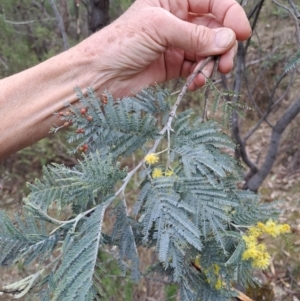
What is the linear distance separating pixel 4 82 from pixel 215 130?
0.83m

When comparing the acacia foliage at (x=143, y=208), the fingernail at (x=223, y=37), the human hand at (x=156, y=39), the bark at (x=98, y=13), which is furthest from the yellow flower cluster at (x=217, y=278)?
the bark at (x=98, y=13)

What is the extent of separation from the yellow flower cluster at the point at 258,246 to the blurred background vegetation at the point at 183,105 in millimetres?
1093

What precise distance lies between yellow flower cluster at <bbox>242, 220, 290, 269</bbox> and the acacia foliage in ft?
0.05

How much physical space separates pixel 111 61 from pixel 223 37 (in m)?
0.42

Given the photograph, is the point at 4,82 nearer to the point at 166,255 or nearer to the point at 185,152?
the point at 185,152

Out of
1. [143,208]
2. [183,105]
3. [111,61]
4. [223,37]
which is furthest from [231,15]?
[183,105]

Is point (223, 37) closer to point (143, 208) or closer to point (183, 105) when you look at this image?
point (143, 208)

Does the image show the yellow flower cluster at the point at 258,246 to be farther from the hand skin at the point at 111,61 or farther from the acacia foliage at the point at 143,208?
the hand skin at the point at 111,61

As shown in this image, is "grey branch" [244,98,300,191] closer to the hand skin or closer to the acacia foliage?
the hand skin

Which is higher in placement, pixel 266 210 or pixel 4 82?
pixel 4 82

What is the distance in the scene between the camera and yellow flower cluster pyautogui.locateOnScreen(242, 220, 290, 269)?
2.22 ft

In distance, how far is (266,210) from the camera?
30.0 inches

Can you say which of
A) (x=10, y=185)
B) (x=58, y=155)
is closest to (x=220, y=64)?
(x=58, y=155)

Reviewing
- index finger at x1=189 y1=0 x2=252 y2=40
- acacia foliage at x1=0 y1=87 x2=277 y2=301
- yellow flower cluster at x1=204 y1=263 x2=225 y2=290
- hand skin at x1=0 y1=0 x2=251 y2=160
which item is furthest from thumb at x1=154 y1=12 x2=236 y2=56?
yellow flower cluster at x1=204 y1=263 x2=225 y2=290
